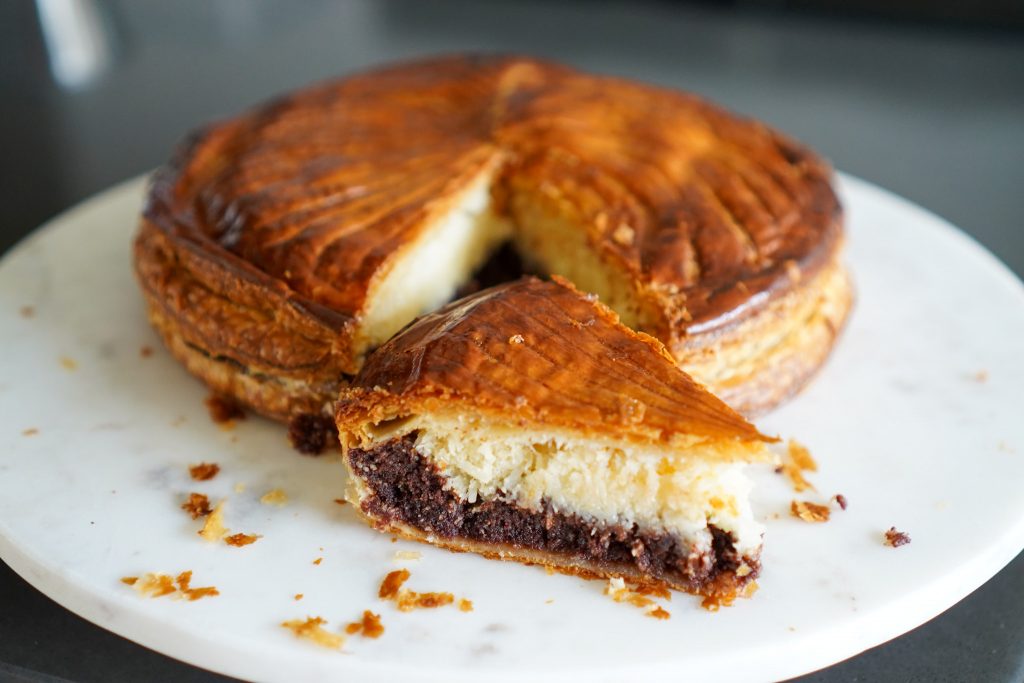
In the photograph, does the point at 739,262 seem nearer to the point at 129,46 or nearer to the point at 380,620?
the point at 380,620

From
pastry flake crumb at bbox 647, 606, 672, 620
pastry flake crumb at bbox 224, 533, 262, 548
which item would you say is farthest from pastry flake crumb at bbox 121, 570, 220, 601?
pastry flake crumb at bbox 647, 606, 672, 620

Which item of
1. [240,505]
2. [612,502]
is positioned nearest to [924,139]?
[612,502]

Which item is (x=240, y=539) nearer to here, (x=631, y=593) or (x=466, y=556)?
(x=466, y=556)

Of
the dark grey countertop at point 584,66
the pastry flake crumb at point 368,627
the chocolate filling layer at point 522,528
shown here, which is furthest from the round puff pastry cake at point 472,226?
the dark grey countertop at point 584,66

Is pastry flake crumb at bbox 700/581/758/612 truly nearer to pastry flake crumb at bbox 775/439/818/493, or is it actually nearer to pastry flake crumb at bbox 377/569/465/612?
pastry flake crumb at bbox 775/439/818/493

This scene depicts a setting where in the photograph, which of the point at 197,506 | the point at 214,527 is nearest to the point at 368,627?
the point at 214,527
